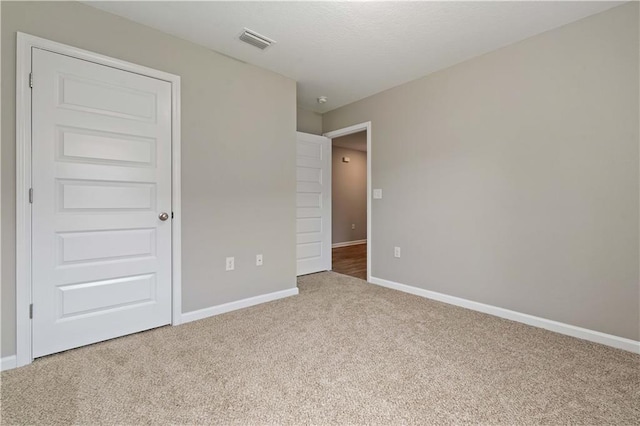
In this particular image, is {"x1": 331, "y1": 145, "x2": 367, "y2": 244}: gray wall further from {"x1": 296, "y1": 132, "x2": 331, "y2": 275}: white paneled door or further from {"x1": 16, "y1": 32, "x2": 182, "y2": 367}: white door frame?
{"x1": 16, "y1": 32, "x2": 182, "y2": 367}: white door frame

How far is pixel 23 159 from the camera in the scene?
181 cm

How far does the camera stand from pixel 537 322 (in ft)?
7.94

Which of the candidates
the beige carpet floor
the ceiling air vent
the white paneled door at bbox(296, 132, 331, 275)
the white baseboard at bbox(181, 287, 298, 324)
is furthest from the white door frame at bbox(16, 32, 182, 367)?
the white paneled door at bbox(296, 132, 331, 275)

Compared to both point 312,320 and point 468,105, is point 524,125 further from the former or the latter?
point 312,320

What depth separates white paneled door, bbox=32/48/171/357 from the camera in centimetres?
190

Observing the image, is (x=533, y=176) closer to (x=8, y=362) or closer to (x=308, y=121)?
(x=308, y=121)

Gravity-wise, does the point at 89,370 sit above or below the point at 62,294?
below

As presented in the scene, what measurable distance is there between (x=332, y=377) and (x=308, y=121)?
360 centimetres

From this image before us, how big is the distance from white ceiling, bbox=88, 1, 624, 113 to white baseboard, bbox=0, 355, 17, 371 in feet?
7.98

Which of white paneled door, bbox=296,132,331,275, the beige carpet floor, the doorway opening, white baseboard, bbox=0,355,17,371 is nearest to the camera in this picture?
the beige carpet floor

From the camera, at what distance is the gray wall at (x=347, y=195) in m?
6.63

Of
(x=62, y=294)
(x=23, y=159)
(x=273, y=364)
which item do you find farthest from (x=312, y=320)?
(x=23, y=159)

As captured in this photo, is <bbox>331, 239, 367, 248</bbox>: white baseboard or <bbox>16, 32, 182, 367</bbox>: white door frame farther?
<bbox>331, 239, 367, 248</bbox>: white baseboard

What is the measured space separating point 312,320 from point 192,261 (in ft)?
3.92
